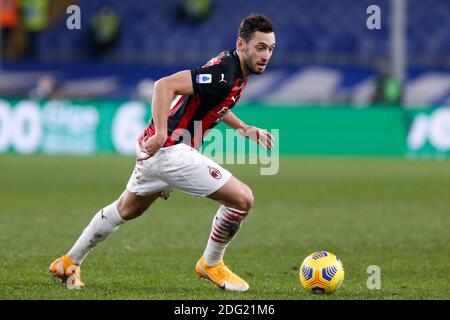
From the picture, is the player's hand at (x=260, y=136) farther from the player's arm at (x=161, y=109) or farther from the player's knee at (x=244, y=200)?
the player's arm at (x=161, y=109)

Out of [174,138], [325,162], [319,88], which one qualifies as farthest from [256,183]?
[319,88]

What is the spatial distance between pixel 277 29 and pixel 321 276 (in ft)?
104

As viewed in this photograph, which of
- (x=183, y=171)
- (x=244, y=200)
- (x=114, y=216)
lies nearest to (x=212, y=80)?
(x=183, y=171)

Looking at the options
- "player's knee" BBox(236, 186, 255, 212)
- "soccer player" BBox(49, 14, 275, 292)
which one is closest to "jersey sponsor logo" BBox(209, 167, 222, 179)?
"soccer player" BBox(49, 14, 275, 292)

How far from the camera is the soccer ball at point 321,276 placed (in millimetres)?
7781

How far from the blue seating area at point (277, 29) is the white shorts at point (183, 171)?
29.2 meters

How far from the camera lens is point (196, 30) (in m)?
39.7

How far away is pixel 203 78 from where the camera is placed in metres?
7.73

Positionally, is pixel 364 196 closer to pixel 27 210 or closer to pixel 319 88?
pixel 27 210

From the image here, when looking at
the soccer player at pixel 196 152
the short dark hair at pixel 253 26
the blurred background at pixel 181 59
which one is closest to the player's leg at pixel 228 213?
the soccer player at pixel 196 152

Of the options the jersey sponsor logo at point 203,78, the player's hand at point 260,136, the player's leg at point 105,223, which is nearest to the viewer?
the jersey sponsor logo at point 203,78

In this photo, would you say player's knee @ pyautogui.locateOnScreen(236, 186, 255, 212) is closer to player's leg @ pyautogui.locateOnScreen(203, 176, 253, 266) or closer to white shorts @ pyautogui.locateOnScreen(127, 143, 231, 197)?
player's leg @ pyautogui.locateOnScreen(203, 176, 253, 266)

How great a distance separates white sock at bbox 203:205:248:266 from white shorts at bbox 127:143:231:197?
0.25 m

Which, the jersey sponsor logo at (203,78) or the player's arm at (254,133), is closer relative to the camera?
the jersey sponsor logo at (203,78)
